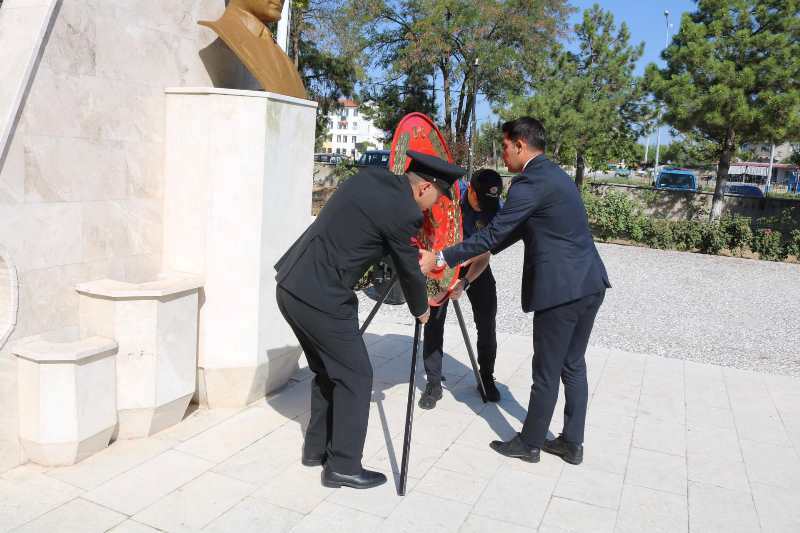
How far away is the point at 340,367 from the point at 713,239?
13893 mm

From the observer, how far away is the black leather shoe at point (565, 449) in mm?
4012

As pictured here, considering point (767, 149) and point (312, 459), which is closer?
point (312, 459)

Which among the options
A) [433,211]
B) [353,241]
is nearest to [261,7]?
[433,211]

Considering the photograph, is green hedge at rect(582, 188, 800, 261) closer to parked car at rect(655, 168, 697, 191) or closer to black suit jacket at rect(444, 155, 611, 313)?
parked car at rect(655, 168, 697, 191)

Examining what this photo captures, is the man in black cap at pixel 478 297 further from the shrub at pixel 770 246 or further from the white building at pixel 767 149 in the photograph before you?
the white building at pixel 767 149

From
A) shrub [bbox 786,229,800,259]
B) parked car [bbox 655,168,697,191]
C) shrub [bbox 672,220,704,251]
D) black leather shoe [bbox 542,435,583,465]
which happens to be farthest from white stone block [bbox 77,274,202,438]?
parked car [bbox 655,168,697,191]

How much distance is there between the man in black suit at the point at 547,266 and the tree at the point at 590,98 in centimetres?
1866

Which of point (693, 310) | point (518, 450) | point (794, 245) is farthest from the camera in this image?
point (794, 245)

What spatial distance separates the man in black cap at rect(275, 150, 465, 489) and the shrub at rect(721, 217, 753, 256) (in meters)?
13.8

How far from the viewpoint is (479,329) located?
16.5 ft

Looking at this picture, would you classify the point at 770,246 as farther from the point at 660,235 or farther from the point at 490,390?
the point at 490,390

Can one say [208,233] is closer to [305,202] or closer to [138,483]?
[305,202]

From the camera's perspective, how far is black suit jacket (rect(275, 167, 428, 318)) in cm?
325

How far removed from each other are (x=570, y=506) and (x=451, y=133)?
2146 cm
